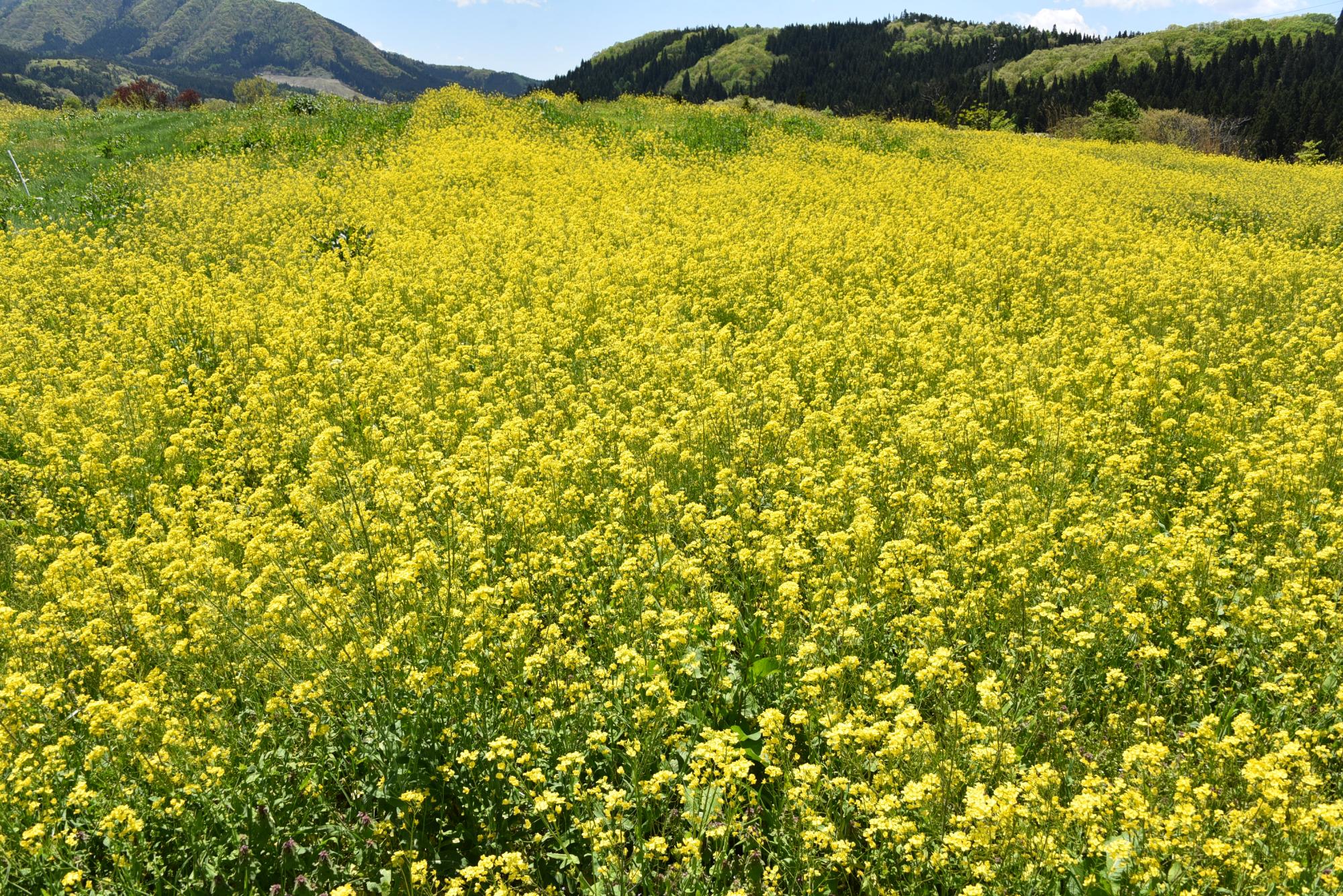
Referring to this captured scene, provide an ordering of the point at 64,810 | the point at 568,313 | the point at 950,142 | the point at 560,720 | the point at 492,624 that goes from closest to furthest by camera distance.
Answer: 1. the point at 64,810
2. the point at 560,720
3. the point at 492,624
4. the point at 568,313
5. the point at 950,142

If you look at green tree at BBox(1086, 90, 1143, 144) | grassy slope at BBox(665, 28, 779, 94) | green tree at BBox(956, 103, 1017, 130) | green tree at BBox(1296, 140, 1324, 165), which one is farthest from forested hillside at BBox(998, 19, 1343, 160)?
grassy slope at BBox(665, 28, 779, 94)

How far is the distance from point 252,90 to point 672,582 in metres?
51.6

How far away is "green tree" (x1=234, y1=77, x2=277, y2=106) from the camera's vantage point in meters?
33.4

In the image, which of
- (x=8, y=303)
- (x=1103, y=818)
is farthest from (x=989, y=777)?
(x=8, y=303)

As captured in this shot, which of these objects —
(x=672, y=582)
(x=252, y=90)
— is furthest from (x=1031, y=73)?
(x=672, y=582)

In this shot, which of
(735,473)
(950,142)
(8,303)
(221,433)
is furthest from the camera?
(950,142)

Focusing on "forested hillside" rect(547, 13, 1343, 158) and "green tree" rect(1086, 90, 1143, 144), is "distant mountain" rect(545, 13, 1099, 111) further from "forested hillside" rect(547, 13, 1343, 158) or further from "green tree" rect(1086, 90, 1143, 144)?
"green tree" rect(1086, 90, 1143, 144)

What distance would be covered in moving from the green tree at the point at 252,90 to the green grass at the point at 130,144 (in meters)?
5.88

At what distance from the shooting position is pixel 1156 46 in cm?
7706

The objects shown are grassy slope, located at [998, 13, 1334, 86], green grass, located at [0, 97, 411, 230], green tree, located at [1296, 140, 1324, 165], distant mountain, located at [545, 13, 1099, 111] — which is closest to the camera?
green grass, located at [0, 97, 411, 230]

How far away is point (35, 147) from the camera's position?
22312 mm

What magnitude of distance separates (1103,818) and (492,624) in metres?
3.05

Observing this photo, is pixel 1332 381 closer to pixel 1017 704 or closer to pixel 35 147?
pixel 1017 704

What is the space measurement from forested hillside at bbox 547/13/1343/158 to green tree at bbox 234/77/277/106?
2544cm
